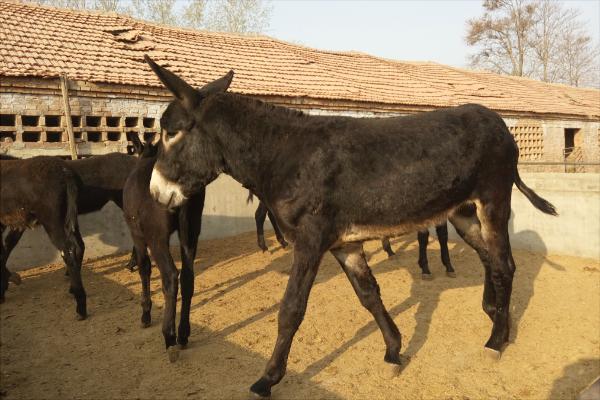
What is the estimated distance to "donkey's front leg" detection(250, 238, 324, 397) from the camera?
10.3ft

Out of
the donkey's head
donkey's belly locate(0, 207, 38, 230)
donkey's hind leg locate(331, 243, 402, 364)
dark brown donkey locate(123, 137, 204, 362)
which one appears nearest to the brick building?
donkey's belly locate(0, 207, 38, 230)

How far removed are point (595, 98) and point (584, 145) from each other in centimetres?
480

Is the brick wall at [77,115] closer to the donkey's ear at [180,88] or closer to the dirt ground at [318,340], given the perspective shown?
the dirt ground at [318,340]

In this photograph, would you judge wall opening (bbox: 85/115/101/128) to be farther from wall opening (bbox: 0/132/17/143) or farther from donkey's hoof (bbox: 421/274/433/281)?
donkey's hoof (bbox: 421/274/433/281)

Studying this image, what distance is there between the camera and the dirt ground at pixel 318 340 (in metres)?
3.42

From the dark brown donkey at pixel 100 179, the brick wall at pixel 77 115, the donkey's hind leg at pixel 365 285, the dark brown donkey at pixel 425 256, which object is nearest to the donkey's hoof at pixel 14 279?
the dark brown donkey at pixel 100 179

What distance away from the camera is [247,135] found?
3381 mm

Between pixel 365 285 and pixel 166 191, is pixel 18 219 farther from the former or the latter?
pixel 365 285

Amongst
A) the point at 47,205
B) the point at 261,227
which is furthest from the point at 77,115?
the point at 261,227

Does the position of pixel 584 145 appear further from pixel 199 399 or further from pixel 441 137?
pixel 199 399

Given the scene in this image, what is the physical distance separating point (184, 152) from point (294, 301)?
143 centimetres

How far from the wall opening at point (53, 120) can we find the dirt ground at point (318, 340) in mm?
3162

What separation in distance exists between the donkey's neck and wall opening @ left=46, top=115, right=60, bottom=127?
21.3 ft

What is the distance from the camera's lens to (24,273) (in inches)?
285
